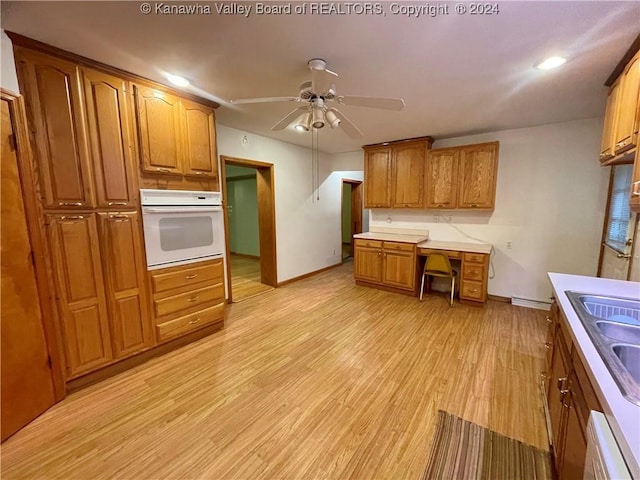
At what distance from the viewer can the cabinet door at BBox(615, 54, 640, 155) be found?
5.47ft

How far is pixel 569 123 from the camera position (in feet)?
10.9

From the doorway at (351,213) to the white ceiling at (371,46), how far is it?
4.19m

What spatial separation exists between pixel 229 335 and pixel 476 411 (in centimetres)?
237

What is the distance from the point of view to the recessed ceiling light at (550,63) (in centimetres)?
188

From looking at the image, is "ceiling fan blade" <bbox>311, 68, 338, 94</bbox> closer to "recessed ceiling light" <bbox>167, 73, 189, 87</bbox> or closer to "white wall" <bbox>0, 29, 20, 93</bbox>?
"recessed ceiling light" <bbox>167, 73, 189, 87</bbox>

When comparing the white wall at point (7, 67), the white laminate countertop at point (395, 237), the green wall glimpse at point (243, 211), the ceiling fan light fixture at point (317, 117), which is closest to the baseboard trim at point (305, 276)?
the white laminate countertop at point (395, 237)

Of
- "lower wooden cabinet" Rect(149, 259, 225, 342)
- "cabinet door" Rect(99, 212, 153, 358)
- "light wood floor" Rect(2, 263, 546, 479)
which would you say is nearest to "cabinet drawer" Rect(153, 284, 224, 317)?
"lower wooden cabinet" Rect(149, 259, 225, 342)

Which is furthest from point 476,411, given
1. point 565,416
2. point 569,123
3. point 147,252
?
point 569,123

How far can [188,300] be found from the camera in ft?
8.84

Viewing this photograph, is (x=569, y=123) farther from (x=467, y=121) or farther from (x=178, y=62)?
(x=178, y=62)

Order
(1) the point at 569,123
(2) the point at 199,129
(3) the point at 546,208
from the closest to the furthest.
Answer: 1. (2) the point at 199,129
2. (1) the point at 569,123
3. (3) the point at 546,208

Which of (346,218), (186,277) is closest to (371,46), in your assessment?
(186,277)

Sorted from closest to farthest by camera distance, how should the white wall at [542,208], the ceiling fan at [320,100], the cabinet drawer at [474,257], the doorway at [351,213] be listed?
the ceiling fan at [320,100] → the white wall at [542,208] → the cabinet drawer at [474,257] → the doorway at [351,213]

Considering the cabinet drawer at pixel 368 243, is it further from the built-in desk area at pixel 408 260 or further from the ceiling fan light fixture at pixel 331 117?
the ceiling fan light fixture at pixel 331 117
